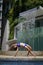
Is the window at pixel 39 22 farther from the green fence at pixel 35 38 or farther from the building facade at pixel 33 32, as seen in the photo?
the green fence at pixel 35 38

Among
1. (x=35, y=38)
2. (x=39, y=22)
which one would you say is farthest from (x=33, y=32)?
(x=39, y=22)

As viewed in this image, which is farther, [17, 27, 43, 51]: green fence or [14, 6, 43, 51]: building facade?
[14, 6, 43, 51]: building facade

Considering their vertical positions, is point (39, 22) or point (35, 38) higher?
point (39, 22)

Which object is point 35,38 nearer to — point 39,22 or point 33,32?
point 33,32

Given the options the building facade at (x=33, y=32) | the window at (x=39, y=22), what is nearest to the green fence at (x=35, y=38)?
the building facade at (x=33, y=32)

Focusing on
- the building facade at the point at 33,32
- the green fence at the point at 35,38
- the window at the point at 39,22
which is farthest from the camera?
the window at the point at 39,22

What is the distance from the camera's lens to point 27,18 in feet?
109

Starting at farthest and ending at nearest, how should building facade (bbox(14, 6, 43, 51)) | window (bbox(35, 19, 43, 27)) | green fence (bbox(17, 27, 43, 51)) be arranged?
1. window (bbox(35, 19, 43, 27))
2. building facade (bbox(14, 6, 43, 51))
3. green fence (bbox(17, 27, 43, 51))

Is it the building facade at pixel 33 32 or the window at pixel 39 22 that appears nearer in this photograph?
the building facade at pixel 33 32

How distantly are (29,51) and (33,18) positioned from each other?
457 inches

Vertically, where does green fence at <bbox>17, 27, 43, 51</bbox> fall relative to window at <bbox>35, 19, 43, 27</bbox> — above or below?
below

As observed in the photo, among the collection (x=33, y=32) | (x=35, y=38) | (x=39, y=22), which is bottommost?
(x=35, y=38)

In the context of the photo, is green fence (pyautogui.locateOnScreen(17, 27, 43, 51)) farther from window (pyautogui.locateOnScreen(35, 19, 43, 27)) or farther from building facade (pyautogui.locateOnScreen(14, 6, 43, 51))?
window (pyautogui.locateOnScreen(35, 19, 43, 27))

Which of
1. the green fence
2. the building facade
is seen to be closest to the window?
the building facade
